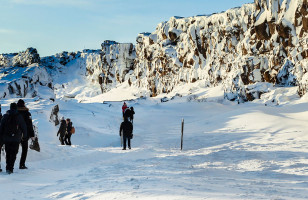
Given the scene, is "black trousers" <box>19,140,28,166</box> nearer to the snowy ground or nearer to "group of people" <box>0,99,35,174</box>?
the snowy ground

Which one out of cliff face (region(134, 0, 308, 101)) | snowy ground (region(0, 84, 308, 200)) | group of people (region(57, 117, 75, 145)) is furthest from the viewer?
cliff face (region(134, 0, 308, 101))

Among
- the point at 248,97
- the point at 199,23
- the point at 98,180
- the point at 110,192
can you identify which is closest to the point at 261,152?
the point at 98,180

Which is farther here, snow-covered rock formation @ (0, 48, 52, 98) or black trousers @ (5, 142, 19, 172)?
snow-covered rock formation @ (0, 48, 52, 98)

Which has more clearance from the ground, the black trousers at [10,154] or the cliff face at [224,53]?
the cliff face at [224,53]

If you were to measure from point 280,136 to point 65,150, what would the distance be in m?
9.64

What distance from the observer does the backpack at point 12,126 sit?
6.93 metres

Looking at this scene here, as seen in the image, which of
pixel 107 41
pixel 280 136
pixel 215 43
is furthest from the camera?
pixel 107 41

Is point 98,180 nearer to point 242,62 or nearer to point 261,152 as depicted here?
point 261,152

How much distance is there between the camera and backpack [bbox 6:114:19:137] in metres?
6.93

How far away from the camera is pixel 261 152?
35.1 ft

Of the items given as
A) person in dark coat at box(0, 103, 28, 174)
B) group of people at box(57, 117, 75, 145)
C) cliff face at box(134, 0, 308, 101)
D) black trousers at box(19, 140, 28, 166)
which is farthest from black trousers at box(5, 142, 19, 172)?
cliff face at box(134, 0, 308, 101)

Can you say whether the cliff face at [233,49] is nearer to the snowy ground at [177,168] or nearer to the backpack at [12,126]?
the snowy ground at [177,168]

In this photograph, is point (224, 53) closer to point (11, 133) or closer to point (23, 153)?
point (23, 153)

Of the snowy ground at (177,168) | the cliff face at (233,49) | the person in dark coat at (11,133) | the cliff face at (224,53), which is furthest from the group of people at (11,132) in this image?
the cliff face at (233,49)
